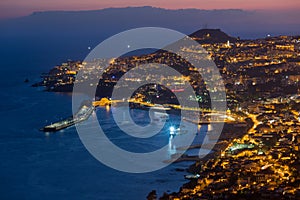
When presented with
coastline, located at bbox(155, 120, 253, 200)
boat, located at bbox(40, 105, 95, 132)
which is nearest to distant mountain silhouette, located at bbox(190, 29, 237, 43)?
boat, located at bbox(40, 105, 95, 132)

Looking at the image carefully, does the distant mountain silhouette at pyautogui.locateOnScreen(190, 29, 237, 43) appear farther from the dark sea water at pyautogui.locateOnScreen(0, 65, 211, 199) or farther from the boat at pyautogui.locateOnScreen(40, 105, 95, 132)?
the dark sea water at pyautogui.locateOnScreen(0, 65, 211, 199)

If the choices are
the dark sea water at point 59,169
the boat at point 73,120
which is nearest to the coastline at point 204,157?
the dark sea water at point 59,169

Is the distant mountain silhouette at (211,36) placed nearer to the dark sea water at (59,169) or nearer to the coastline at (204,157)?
the dark sea water at (59,169)

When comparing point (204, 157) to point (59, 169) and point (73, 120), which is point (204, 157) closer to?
point (59, 169)

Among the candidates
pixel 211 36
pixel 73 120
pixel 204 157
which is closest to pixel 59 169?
pixel 204 157

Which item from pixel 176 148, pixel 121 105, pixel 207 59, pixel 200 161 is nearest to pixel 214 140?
pixel 176 148
